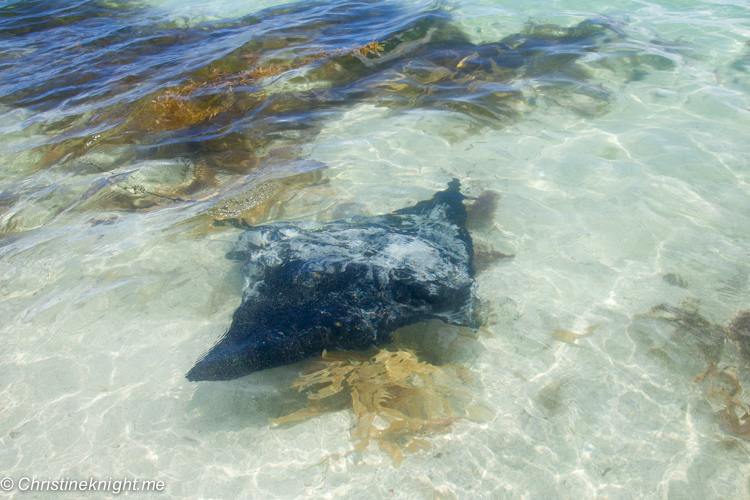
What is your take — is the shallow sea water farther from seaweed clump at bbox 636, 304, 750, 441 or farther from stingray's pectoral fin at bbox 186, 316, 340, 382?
stingray's pectoral fin at bbox 186, 316, 340, 382

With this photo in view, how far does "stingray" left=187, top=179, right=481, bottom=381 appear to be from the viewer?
114 inches

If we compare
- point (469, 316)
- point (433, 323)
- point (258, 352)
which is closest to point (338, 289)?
point (258, 352)

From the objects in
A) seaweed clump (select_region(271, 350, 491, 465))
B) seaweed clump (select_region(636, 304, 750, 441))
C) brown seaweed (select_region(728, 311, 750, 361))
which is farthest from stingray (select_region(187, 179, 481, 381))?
brown seaweed (select_region(728, 311, 750, 361))

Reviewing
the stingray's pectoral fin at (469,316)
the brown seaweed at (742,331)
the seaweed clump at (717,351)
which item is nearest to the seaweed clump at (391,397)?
the stingray's pectoral fin at (469,316)

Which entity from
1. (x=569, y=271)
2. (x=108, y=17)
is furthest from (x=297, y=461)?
(x=108, y=17)

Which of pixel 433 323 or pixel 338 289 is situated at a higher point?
pixel 338 289

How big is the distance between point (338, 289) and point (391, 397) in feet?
3.02

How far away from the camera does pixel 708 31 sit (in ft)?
28.0

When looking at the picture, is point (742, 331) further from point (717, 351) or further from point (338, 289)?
point (338, 289)

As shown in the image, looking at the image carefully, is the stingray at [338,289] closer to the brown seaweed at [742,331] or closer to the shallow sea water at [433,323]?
the shallow sea water at [433,323]

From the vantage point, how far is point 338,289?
3.18m

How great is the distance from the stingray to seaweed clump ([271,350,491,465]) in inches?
7.3

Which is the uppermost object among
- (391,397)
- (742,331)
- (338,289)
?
(338,289)

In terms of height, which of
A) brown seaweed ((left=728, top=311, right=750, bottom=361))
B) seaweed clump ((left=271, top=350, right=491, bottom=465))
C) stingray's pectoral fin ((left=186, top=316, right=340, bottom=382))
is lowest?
seaweed clump ((left=271, top=350, right=491, bottom=465))
